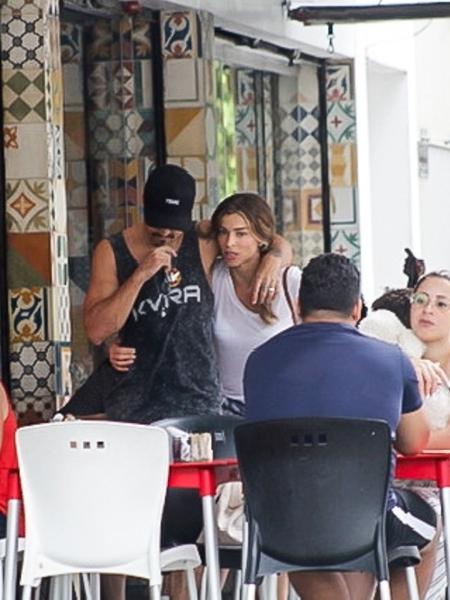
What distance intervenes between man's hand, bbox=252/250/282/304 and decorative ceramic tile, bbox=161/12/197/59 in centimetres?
278

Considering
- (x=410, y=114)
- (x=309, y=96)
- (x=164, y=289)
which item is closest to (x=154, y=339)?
(x=164, y=289)

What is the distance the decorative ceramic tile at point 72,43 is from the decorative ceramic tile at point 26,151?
5.14 feet

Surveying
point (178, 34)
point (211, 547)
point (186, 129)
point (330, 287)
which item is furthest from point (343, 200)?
point (211, 547)

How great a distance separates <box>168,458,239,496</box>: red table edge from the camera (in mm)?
5996

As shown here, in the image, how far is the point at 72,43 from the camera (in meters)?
9.88

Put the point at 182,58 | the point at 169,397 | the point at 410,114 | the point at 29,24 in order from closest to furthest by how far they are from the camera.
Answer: the point at 169,397
the point at 29,24
the point at 182,58
the point at 410,114

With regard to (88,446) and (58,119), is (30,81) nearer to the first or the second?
(58,119)

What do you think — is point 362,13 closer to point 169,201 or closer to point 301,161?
point 301,161

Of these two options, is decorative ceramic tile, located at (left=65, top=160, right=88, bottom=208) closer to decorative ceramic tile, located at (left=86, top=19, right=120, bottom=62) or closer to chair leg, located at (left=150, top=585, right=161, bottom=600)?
decorative ceramic tile, located at (left=86, top=19, right=120, bottom=62)

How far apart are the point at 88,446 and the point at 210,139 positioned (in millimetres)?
4493

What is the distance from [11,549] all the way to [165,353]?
1.65 meters

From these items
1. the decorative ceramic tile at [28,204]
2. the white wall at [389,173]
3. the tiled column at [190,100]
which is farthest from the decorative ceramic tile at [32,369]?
the white wall at [389,173]

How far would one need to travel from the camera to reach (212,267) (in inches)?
303

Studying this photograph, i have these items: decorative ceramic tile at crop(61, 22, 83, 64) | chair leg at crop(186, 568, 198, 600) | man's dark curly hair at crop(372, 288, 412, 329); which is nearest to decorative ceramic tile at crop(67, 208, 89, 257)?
decorative ceramic tile at crop(61, 22, 83, 64)
